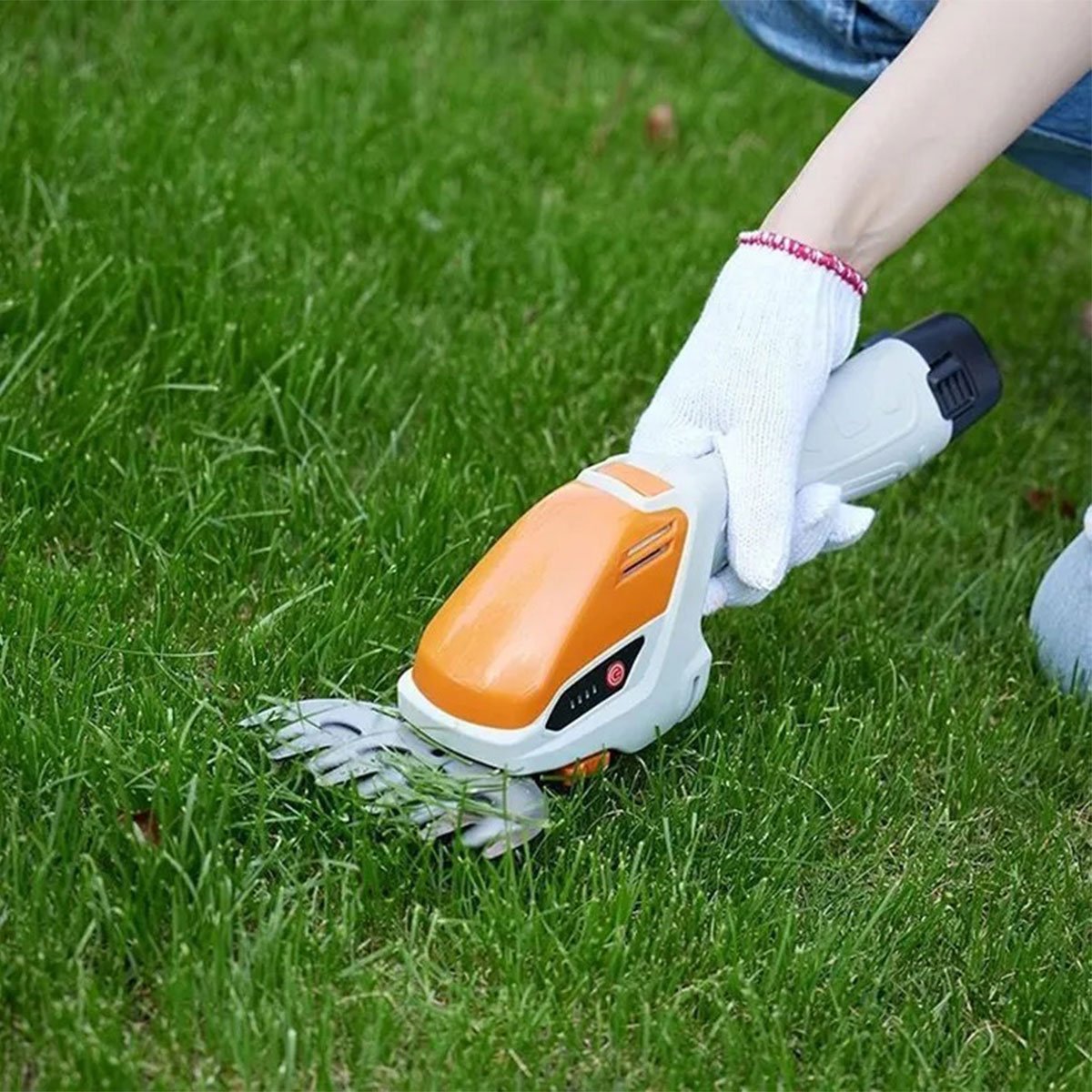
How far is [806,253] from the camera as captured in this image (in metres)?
1.71

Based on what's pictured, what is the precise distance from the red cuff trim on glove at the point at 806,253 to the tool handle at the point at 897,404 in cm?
13

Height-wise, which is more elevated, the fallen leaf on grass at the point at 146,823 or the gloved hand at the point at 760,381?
the gloved hand at the point at 760,381

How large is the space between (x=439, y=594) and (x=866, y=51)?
0.78m

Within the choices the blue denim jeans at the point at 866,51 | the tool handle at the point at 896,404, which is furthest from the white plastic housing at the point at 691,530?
the blue denim jeans at the point at 866,51

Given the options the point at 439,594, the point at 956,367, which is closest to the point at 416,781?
the point at 439,594

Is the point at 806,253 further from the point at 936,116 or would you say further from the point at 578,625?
the point at 578,625

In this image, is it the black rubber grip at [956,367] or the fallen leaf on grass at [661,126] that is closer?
the black rubber grip at [956,367]

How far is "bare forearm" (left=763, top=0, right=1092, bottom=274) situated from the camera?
1658mm

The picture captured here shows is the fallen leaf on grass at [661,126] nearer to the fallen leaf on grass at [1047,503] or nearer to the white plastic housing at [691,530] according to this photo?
the fallen leaf on grass at [1047,503]

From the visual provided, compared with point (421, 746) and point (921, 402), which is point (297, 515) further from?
point (921, 402)

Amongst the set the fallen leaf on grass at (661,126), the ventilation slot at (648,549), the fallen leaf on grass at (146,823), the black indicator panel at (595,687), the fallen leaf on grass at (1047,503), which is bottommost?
the fallen leaf on grass at (146,823)

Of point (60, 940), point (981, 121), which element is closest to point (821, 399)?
point (981, 121)

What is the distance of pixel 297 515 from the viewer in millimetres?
2062

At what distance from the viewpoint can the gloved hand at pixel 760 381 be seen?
170 centimetres
